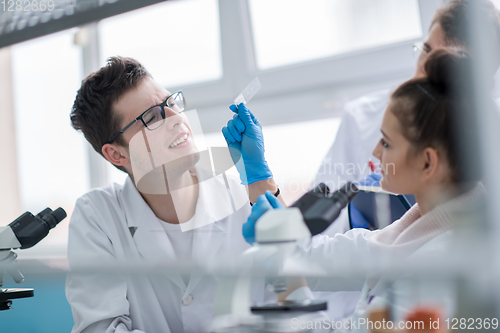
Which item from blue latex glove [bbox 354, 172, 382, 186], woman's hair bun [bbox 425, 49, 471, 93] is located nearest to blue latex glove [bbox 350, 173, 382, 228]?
blue latex glove [bbox 354, 172, 382, 186]

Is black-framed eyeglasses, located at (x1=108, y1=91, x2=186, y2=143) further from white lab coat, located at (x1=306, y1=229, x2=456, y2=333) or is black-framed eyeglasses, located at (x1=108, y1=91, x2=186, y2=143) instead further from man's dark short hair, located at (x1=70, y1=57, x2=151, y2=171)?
white lab coat, located at (x1=306, y1=229, x2=456, y2=333)

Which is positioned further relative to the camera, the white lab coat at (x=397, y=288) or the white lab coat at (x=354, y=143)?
the white lab coat at (x=354, y=143)

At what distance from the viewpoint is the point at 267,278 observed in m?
0.65

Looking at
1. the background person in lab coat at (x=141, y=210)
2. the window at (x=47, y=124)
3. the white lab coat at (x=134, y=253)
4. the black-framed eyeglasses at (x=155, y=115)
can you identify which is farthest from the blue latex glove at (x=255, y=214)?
the window at (x=47, y=124)

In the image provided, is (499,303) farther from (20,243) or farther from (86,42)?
(86,42)

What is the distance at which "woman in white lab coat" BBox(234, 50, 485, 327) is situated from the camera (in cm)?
87

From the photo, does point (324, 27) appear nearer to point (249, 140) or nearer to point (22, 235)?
point (249, 140)

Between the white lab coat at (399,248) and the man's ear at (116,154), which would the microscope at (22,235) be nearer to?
the man's ear at (116,154)

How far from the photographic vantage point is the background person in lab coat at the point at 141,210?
1.26m

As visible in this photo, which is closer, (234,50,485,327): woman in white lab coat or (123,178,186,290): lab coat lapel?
(234,50,485,327): woman in white lab coat

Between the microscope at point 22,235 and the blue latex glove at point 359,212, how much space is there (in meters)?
0.95

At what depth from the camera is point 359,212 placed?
4.76 feet

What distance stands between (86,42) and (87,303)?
1.94 m

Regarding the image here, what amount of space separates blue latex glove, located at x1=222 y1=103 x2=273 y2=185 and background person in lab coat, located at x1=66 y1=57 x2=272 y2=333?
0.42 feet
